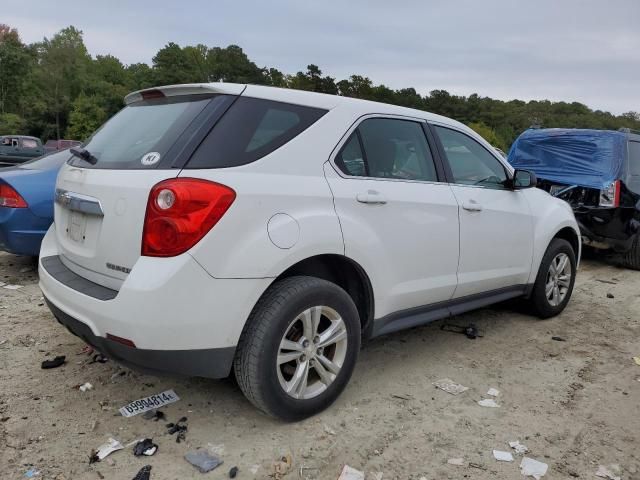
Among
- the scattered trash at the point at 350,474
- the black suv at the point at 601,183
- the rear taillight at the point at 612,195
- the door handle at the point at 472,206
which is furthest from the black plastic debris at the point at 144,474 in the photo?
the rear taillight at the point at 612,195

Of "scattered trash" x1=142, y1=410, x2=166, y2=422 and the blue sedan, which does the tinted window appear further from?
the blue sedan

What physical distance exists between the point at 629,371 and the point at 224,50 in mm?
88636

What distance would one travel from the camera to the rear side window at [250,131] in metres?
2.47

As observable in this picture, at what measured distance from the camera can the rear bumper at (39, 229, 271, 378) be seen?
2.27 metres

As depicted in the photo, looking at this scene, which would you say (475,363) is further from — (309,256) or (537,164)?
(537,164)

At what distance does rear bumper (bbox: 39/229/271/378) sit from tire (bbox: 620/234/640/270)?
6316 mm

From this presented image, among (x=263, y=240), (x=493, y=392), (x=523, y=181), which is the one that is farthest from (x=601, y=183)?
(x=263, y=240)

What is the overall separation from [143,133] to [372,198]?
1281 millimetres

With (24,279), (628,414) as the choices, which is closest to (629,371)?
(628,414)

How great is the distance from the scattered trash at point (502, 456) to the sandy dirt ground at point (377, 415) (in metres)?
0.03

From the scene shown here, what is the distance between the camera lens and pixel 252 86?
9.12ft

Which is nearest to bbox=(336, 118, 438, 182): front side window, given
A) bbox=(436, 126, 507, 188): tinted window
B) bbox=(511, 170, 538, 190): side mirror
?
bbox=(436, 126, 507, 188): tinted window

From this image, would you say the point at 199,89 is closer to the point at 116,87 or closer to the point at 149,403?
the point at 149,403

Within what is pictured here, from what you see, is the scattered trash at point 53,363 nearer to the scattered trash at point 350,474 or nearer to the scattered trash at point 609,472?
the scattered trash at point 350,474
